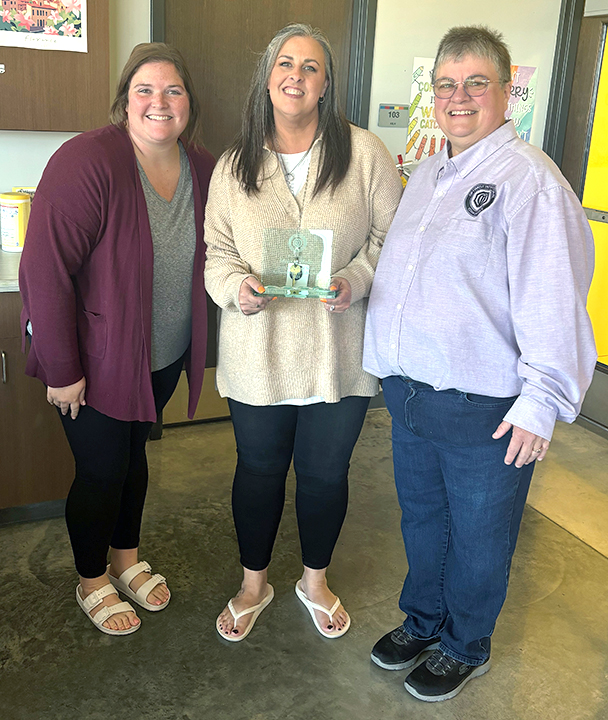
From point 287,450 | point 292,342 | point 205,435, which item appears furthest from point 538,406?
point 205,435

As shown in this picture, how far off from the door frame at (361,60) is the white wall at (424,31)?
4cm

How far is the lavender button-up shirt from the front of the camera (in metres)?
1.43

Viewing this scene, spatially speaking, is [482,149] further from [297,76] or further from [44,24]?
[44,24]

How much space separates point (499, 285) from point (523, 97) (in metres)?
2.64

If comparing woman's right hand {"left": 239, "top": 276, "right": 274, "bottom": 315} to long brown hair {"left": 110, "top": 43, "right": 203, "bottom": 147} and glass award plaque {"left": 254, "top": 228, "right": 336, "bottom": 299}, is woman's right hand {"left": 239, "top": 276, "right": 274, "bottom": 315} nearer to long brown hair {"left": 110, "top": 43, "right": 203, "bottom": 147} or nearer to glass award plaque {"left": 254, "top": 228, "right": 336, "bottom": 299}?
glass award plaque {"left": 254, "top": 228, "right": 336, "bottom": 299}

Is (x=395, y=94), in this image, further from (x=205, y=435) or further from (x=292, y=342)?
(x=292, y=342)

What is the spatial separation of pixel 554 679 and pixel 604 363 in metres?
2.16

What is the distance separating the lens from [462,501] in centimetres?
168

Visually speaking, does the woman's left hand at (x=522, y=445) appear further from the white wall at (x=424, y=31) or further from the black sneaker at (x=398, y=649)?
the white wall at (x=424, y=31)

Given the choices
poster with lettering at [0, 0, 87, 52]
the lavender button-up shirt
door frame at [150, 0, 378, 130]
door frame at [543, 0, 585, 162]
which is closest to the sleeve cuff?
the lavender button-up shirt

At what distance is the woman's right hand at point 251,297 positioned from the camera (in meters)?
1.63

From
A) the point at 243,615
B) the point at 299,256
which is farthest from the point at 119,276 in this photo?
the point at 243,615

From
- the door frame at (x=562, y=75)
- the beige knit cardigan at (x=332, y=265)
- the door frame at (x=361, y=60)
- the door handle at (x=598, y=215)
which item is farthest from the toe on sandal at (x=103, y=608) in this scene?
the door frame at (x=562, y=75)

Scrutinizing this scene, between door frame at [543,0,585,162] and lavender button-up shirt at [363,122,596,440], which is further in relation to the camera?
door frame at [543,0,585,162]
